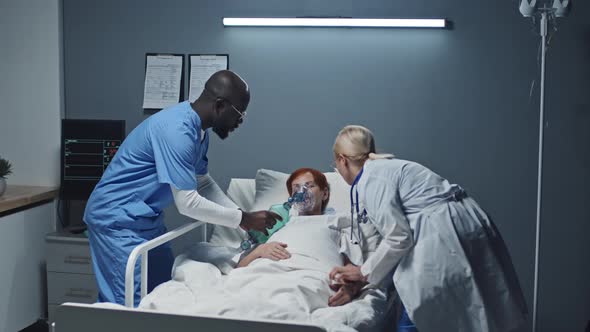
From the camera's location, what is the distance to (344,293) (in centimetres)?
259

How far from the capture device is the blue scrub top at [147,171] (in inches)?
106

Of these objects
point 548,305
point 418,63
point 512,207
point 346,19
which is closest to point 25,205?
point 346,19

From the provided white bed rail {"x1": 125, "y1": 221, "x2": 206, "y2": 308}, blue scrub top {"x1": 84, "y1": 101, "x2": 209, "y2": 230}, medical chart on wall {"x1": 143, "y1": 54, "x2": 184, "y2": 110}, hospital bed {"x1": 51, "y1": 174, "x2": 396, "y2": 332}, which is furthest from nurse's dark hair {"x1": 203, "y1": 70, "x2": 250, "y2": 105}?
hospital bed {"x1": 51, "y1": 174, "x2": 396, "y2": 332}

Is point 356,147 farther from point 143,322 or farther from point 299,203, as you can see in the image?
point 143,322

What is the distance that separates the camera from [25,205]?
363 centimetres

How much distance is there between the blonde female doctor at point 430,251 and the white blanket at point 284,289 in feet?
0.44

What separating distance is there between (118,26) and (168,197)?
4.56ft

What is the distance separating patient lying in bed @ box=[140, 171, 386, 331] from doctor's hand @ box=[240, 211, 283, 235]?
3.0 inches

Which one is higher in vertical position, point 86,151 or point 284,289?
point 86,151

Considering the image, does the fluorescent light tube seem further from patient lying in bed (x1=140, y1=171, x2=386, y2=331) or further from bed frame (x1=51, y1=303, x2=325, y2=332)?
bed frame (x1=51, y1=303, x2=325, y2=332)

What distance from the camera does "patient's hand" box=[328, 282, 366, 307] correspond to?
101 inches

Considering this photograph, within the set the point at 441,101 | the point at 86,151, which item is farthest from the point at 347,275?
the point at 86,151

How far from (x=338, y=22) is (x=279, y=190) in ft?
2.97

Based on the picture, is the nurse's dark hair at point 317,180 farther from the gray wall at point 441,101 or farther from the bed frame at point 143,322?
the bed frame at point 143,322
